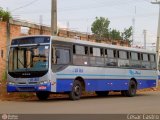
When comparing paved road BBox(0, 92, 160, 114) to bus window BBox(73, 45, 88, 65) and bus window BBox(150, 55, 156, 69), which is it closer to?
bus window BBox(73, 45, 88, 65)

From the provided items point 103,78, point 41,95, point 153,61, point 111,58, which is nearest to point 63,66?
point 41,95

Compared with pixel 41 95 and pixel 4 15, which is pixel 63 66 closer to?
pixel 41 95

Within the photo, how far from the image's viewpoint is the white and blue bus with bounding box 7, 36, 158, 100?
2152cm

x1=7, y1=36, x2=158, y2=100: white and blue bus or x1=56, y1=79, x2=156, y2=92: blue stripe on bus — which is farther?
x1=56, y1=79, x2=156, y2=92: blue stripe on bus

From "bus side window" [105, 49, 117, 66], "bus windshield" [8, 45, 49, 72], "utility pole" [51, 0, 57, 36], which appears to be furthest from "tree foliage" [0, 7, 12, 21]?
"bus windshield" [8, 45, 49, 72]

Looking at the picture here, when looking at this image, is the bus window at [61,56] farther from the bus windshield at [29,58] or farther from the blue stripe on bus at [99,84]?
the blue stripe on bus at [99,84]

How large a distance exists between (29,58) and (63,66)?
166 cm

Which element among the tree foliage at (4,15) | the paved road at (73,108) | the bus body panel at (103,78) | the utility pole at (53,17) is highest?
the tree foliage at (4,15)

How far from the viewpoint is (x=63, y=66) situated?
2241 centimetres

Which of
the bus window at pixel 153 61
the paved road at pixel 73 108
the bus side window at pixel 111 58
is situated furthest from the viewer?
the bus window at pixel 153 61

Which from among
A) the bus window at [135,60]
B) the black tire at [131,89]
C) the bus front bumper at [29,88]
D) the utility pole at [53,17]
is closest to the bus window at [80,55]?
the bus front bumper at [29,88]

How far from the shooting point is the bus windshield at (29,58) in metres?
21.5

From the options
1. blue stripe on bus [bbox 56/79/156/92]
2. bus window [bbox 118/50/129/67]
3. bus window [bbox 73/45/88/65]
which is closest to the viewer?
blue stripe on bus [bbox 56/79/156/92]

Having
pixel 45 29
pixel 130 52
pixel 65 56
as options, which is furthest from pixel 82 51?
pixel 45 29
